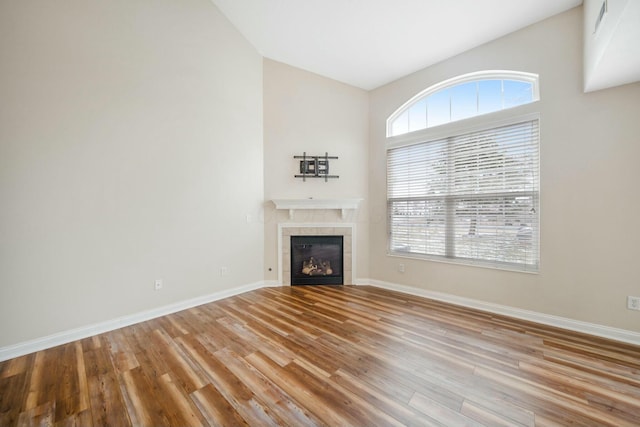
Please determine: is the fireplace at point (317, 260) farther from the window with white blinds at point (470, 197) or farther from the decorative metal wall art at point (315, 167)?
the decorative metal wall art at point (315, 167)

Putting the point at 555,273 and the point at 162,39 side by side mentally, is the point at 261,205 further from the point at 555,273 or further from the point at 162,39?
the point at 555,273

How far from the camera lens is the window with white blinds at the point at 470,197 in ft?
9.30

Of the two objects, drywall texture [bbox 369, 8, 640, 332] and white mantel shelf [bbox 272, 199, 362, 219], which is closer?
drywall texture [bbox 369, 8, 640, 332]

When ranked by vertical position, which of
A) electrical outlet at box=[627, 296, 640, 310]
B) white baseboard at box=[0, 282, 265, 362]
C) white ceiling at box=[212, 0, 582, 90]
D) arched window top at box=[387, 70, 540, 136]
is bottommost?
white baseboard at box=[0, 282, 265, 362]

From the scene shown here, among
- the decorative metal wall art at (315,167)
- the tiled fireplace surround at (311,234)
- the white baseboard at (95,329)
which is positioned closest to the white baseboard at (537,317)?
the tiled fireplace surround at (311,234)

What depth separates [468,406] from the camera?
1551 millimetres

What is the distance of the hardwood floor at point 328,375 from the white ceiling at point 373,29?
328cm

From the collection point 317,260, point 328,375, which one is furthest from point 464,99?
point 328,375

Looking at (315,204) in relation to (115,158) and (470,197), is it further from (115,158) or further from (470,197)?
(115,158)

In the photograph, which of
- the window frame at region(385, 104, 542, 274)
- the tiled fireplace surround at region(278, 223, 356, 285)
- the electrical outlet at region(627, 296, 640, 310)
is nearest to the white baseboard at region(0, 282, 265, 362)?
the tiled fireplace surround at region(278, 223, 356, 285)

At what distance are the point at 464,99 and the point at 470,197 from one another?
131 cm

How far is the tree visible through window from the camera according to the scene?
284 centimetres

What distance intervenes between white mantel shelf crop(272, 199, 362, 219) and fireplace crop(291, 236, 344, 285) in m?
0.52

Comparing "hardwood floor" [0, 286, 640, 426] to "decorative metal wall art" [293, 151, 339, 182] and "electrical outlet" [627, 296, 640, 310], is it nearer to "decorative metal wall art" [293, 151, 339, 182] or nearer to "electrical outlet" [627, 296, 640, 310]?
"electrical outlet" [627, 296, 640, 310]
